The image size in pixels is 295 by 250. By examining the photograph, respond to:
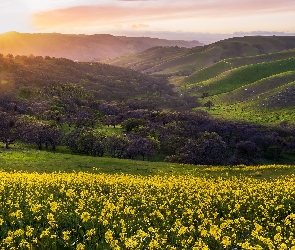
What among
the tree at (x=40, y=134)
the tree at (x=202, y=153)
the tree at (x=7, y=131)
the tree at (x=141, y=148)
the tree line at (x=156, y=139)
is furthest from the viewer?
the tree at (x=40, y=134)

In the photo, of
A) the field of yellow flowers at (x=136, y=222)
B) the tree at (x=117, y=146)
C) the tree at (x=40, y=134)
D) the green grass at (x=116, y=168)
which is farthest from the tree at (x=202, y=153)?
the field of yellow flowers at (x=136, y=222)

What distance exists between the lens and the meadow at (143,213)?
11195 mm

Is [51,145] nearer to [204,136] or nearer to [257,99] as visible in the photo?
[204,136]

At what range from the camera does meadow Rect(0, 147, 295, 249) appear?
441 inches

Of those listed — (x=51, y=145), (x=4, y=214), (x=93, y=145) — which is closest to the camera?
(x=4, y=214)

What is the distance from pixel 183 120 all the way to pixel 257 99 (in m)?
84.1

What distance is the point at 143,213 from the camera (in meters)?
16.7

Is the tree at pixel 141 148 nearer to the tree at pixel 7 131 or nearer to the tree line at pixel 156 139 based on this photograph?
the tree line at pixel 156 139

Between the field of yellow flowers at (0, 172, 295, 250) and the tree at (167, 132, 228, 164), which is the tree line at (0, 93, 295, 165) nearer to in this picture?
the tree at (167, 132, 228, 164)

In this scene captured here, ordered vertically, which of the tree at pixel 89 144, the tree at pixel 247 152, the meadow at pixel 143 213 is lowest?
the tree at pixel 247 152

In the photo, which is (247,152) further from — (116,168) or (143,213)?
(143,213)

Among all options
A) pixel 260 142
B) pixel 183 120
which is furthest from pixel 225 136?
pixel 183 120

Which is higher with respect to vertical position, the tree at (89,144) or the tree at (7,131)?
the tree at (7,131)

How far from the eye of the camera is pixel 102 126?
4665 inches
